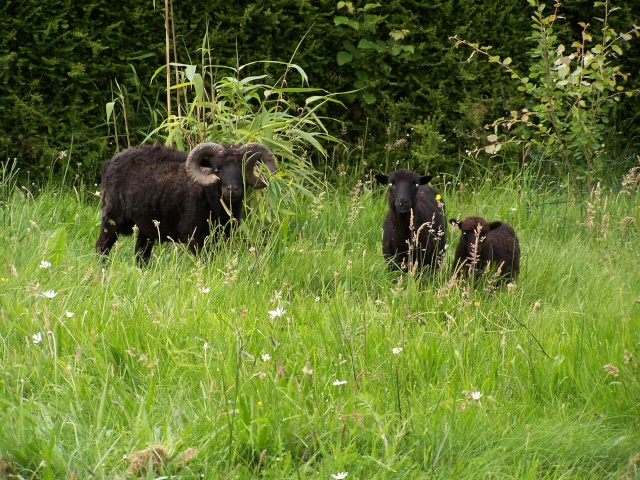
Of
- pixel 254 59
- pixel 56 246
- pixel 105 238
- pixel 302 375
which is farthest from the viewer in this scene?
pixel 254 59

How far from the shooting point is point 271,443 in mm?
3707

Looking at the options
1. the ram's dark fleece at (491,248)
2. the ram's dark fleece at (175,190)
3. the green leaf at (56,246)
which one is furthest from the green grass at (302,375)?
the ram's dark fleece at (175,190)

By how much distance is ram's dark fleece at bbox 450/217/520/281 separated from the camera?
6.78m

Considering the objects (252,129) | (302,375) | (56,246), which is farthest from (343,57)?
(302,375)

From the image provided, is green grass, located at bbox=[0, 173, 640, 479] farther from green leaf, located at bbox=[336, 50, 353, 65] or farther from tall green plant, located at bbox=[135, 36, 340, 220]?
green leaf, located at bbox=[336, 50, 353, 65]

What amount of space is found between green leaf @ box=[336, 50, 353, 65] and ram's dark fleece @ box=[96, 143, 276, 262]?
282 cm

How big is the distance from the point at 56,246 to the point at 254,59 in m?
3.99

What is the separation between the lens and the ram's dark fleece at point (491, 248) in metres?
6.78

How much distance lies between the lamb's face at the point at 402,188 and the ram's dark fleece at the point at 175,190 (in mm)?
976

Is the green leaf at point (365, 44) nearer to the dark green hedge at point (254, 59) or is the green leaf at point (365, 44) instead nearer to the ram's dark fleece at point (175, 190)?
the dark green hedge at point (254, 59)

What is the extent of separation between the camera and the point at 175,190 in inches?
295

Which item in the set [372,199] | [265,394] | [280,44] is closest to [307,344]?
[265,394]

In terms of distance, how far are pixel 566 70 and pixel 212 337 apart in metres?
4.99

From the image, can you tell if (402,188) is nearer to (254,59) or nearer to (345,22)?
(345,22)
